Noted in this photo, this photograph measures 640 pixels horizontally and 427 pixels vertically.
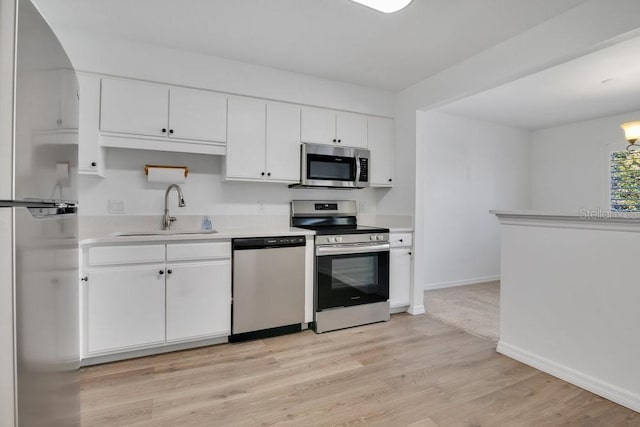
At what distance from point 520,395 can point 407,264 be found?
1640 mm

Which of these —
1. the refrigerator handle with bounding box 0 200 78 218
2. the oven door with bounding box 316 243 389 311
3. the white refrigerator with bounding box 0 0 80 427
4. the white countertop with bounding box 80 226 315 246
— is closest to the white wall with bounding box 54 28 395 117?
the white countertop with bounding box 80 226 315 246

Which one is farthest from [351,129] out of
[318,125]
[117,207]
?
[117,207]

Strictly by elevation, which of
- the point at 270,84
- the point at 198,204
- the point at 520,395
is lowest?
the point at 520,395

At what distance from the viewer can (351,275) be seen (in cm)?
314

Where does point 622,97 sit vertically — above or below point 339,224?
above

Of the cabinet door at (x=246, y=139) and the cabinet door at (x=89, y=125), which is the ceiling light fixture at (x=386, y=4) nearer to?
the cabinet door at (x=246, y=139)

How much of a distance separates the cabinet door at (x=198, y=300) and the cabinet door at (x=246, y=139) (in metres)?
0.87

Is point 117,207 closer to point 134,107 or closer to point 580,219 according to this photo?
point 134,107

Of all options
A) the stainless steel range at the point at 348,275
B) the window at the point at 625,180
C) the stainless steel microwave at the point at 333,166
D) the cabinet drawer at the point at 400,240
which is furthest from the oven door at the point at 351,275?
the window at the point at 625,180

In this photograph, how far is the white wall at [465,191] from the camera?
4.52 meters

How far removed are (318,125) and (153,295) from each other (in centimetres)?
214

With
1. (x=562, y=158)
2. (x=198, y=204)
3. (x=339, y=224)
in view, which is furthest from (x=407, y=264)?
(x=562, y=158)

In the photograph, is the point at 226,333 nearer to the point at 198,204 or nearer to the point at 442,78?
the point at 198,204

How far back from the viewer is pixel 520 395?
1989 mm
